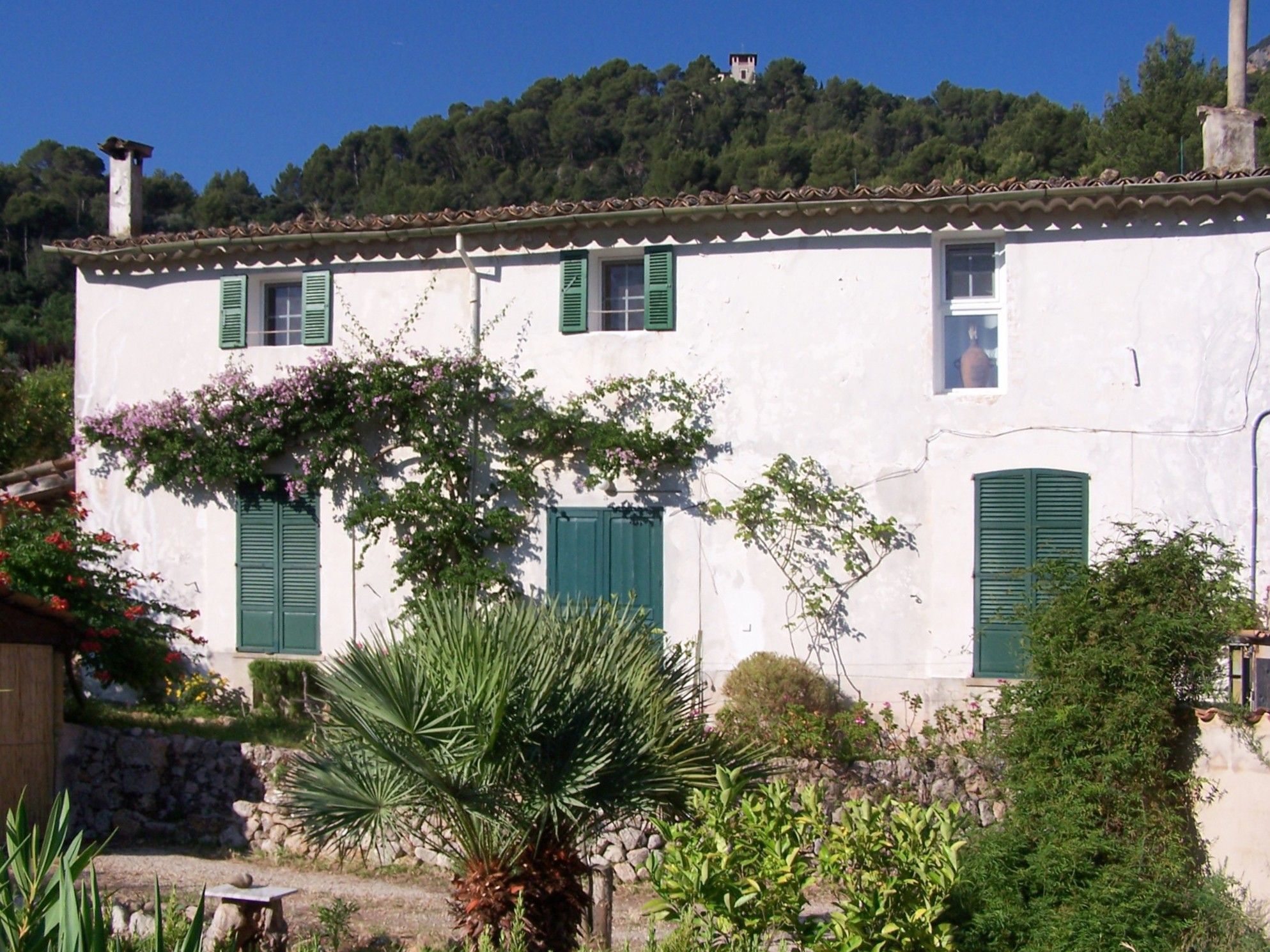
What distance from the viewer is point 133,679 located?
1116 centimetres

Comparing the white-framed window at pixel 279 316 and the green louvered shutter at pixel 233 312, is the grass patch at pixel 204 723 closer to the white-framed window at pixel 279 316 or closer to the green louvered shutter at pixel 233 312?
the green louvered shutter at pixel 233 312

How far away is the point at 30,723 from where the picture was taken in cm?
991

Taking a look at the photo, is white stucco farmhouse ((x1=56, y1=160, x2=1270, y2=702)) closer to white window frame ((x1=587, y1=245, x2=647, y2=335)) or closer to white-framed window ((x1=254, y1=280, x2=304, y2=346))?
white window frame ((x1=587, y1=245, x2=647, y2=335))

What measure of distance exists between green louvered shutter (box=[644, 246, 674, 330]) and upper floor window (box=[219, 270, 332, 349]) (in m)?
3.69

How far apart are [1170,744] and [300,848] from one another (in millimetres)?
7001

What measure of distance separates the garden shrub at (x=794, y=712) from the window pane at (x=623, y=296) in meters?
3.82

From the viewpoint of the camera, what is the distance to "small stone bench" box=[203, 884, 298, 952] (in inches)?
265

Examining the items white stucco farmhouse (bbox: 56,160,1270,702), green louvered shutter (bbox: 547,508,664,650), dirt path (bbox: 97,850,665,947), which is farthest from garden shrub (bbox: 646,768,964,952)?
green louvered shutter (bbox: 547,508,664,650)

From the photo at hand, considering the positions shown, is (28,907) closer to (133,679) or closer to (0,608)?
(0,608)

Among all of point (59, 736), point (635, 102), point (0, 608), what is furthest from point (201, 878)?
point (635, 102)

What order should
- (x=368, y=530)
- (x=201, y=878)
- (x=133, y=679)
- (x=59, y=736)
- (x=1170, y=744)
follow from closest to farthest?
(x=1170, y=744)
(x=201, y=878)
(x=59, y=736)
(x=133, y=679)
(x=368, y=530)

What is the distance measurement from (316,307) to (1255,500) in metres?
9.82

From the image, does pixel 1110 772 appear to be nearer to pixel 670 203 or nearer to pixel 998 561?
pixel 998 561

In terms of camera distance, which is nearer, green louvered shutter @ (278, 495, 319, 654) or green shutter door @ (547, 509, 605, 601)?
green shutter door @ (547, 509, 605, 601)
